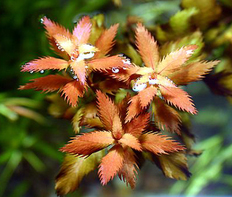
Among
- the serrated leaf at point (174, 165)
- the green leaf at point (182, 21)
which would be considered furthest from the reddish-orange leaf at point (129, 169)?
the green leaf at point (182, 21)

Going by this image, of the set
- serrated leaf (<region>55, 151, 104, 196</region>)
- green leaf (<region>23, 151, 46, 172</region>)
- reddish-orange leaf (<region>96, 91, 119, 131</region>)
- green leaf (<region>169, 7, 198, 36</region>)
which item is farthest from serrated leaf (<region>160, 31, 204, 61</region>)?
green leaf (<region>23, 151, 46, 172</region>)

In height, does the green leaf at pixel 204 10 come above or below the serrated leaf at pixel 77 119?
above

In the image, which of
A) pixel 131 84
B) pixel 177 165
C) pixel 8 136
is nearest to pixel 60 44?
pixel 131 84

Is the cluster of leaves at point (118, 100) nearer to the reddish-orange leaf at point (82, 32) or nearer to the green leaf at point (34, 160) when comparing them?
the reddish-orange leaf at point (82, 32)

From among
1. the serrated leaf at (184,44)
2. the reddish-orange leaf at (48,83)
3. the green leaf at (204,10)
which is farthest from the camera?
the green leaf at (204,10)

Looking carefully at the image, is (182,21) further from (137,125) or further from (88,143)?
(88,143)

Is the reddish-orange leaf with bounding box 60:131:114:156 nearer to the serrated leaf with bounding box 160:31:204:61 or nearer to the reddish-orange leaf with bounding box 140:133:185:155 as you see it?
the reddish-orange leaf with bounding box 140:133:185:155
